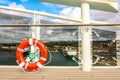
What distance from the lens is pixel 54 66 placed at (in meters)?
4.52

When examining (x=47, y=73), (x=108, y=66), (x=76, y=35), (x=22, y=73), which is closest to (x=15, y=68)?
(x=22, y=73)

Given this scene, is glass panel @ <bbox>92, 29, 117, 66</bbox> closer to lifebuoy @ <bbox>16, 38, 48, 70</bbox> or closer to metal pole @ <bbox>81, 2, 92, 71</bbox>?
metal pole @ <bbox>81, 2, 92, 71</bbox>

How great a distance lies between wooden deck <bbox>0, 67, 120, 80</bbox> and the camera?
3.53 meters

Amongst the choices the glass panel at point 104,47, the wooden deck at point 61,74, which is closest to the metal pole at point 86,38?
the wooden deck at point 61,74

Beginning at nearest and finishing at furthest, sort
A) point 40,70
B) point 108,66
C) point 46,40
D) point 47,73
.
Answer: point 47,73 < point 40,70 < point 108,66 < point 46,40

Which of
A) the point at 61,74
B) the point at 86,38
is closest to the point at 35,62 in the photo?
the point at 61,74

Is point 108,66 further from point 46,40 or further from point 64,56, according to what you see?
point 46,40

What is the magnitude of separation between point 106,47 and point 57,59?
988 millimetres

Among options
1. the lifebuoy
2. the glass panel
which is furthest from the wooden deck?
the glass panel

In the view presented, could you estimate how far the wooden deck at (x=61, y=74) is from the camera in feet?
11.6

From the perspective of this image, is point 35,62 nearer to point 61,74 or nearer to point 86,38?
point 61,74

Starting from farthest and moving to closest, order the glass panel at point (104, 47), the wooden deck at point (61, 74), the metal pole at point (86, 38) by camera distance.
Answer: the glass panel at point (104, 47), the metal pole at point (86, 38), the wooden deck at point (61, 74)

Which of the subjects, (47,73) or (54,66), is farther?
(54,66)

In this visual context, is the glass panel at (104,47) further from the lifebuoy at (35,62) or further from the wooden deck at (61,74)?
the lifebuoy at (35,62)
